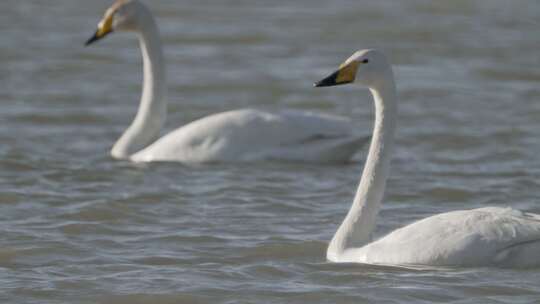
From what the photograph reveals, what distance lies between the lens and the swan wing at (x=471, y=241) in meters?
7.80

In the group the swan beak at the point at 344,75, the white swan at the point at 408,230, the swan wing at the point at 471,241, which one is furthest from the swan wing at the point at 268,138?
the swan wing at the point at 471,241

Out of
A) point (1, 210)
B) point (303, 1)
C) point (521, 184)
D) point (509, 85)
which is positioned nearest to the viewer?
point (1, 210)

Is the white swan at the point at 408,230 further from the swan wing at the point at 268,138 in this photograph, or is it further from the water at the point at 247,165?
the swan wing at the point at 268,138

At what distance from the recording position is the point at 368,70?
27.3 feet

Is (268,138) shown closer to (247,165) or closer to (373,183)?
(247,165)

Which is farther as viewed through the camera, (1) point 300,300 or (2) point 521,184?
(2) point 521,184

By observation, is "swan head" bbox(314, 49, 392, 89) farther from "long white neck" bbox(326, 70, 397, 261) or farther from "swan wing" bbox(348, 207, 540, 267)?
"swan wing" bbox(348, 207, 540, 267)

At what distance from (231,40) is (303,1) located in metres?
3.23

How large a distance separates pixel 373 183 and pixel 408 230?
0.47 metres

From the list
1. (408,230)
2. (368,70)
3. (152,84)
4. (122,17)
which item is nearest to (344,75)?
(368,70)

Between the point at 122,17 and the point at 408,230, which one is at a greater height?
the point at 122,17

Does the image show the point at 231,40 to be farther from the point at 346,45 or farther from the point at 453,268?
the point at 453,268

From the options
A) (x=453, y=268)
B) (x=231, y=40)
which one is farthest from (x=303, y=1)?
(x=453, y=268)

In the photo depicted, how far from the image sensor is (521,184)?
11125mm
